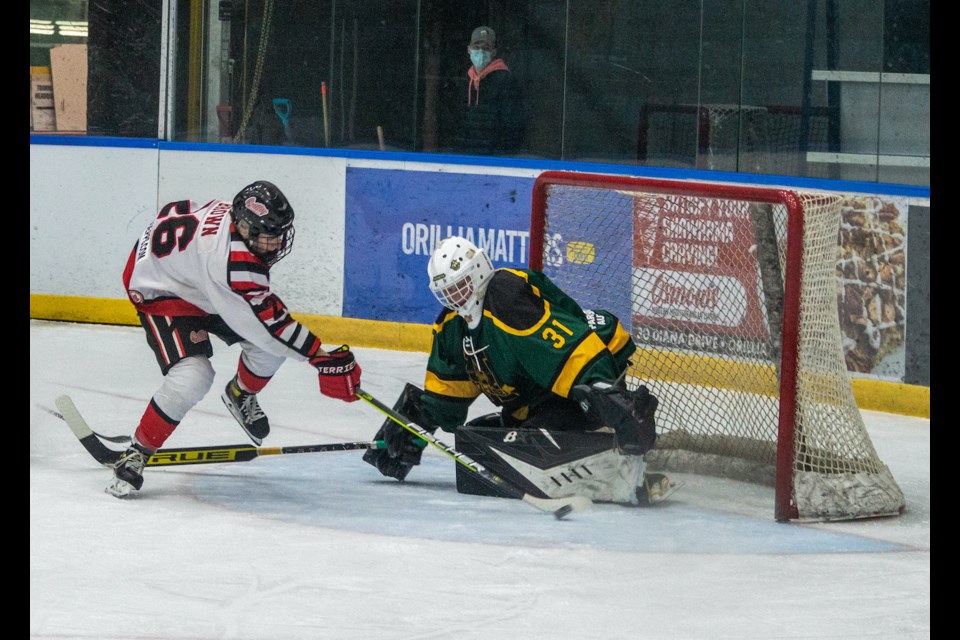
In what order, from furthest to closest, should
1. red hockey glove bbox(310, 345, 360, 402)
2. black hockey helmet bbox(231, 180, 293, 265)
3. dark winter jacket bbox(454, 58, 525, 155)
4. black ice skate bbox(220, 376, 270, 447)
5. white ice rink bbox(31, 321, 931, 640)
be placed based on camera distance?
dark winter jacket bbox(454, 58, 525, 155) → black ice skate bbox(220, 376, 270, 447) → red hockey glove bbox(310, 345, 360, 402) → black hockey helmet bbox(231, 180, 293, 265) → white ice rink bbox(31, 321, 931, 640)

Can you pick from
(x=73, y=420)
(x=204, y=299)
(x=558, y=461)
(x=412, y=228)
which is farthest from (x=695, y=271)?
(x=412, y=228)

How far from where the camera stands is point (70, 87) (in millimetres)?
8156

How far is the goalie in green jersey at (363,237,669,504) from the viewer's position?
4.46 metres

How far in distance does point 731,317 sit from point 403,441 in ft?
3.98

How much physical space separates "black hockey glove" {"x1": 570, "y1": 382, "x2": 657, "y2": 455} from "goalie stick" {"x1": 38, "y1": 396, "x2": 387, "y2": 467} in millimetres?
804

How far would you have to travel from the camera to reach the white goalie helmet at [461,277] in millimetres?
4480

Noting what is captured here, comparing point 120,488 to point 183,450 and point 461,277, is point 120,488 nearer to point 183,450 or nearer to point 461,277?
point 183,450

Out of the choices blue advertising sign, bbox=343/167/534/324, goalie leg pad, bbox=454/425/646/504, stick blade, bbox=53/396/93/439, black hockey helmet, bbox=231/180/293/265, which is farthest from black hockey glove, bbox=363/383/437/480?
blue advertising sign, bbox=343/167/534/324

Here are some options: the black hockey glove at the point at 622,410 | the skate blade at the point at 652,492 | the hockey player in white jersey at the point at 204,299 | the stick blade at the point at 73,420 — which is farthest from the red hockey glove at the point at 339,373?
the skate blade at the point at 652,492

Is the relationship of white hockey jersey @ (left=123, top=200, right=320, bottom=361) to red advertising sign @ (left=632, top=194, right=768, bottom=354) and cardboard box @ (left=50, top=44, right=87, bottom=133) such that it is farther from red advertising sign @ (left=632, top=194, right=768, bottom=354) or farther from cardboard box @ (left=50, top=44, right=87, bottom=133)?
cardboard box @ (left=50, top=44, right=87, bottom=133)

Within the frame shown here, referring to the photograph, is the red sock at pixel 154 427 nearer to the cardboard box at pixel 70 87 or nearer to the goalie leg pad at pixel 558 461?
the goalie leg pad at pixel 558 461

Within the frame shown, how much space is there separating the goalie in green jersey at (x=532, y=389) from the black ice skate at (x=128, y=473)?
0.77 m
